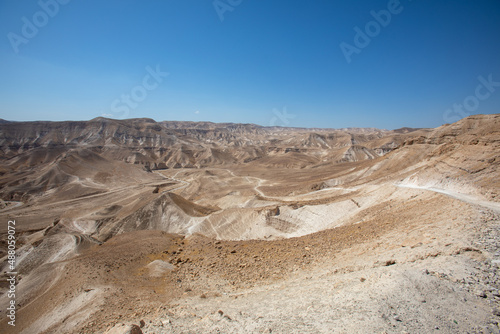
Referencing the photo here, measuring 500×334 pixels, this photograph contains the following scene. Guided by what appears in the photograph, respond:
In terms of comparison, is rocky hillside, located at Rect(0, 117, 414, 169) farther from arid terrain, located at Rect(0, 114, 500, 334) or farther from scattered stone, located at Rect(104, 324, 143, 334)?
scattered stone, located at Rect(104, 324, 143, 334)

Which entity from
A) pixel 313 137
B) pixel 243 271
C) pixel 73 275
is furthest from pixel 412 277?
pixel 313 137

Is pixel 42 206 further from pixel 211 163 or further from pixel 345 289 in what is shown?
pixel 211 163

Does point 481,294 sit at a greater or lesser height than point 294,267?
greater

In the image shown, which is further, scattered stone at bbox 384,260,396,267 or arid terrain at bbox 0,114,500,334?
scattered stone at bbox 384,260,396,267

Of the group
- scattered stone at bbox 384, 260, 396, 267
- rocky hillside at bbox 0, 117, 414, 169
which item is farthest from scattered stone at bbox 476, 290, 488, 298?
rocky hillside at bbox 0, 117, 414, 169

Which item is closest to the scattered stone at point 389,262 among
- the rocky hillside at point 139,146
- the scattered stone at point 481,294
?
the scattered stone at point 481,294

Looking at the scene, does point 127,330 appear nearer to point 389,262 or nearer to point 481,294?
point 389,262

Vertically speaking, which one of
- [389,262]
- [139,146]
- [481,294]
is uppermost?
[139,146]

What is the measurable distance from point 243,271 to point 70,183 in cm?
6655

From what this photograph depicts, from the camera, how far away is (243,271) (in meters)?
10.6

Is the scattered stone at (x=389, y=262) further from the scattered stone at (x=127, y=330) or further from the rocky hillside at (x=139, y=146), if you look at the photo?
the rocky hillside at (x=139, y=146)

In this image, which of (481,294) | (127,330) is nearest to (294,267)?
(481,294)

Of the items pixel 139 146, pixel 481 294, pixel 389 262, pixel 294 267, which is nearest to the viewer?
pixel 481 294

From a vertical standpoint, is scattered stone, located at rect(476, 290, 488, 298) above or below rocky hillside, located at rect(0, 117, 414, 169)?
below
